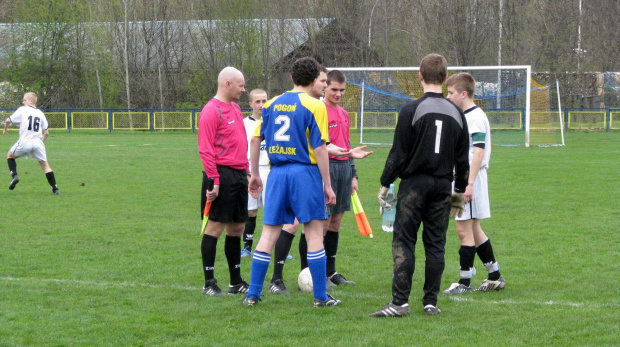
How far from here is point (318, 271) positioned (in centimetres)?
593

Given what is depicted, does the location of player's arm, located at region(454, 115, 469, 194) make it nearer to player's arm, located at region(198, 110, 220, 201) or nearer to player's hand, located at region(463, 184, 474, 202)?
player's hand, located at region(463, 184, 474, 202)

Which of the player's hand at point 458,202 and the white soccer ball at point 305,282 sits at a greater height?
the player's hand at point 458,202

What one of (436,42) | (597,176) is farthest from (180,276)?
(436,42)

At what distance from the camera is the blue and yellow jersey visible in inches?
227

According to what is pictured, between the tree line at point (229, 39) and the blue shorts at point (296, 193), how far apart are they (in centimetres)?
3930

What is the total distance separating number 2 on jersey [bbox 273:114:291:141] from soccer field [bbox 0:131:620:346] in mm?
1324

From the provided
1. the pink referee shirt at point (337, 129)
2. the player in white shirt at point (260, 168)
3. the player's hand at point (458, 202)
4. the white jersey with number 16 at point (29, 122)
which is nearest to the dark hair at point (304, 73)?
the pink referee shirt at point (337, 129)

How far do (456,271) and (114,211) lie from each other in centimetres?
643

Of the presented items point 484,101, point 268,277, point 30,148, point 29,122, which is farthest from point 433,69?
point 484,101

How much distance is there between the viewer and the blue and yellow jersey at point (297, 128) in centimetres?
577

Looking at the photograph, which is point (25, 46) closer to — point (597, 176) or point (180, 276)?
point (597, 176)

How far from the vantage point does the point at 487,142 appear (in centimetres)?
649

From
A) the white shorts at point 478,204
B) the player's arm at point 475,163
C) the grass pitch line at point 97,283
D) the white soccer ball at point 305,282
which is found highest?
the player's arm at point 475,163

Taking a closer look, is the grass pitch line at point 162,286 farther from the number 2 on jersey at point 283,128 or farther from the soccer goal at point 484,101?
the soccer goal at point 484,101
